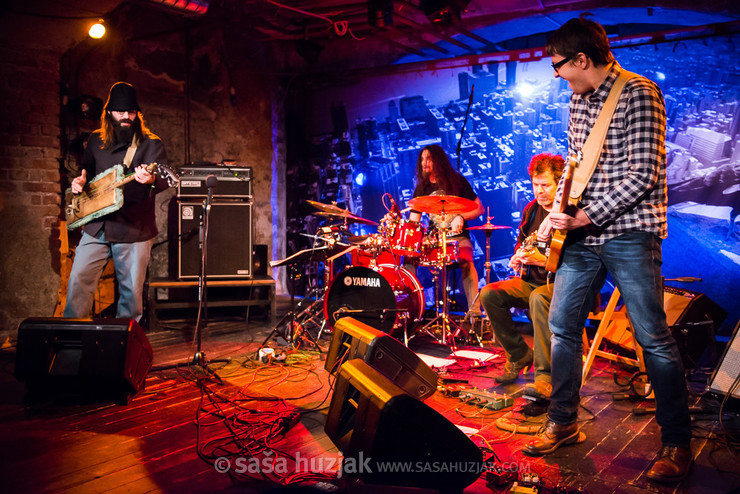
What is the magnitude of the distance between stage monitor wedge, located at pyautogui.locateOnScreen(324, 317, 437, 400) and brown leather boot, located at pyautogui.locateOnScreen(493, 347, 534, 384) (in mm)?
1169

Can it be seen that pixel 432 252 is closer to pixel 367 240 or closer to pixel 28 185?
pixel 367 240

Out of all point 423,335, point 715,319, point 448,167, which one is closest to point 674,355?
point 715,319

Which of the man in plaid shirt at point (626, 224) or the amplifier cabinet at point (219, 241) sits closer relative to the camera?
the man in plaid shirt at point (626, 224)

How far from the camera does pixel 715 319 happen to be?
409 centimetres

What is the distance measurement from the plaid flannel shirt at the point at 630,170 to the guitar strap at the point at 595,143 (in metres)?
0.02

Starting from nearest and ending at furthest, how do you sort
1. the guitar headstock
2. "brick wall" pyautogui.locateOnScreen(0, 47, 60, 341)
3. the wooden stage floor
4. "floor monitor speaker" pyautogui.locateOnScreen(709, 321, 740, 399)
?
1. the wooden stage floor
2. "floor monitor speaker" pyautogui.locateOnScreen(709, 321, 740, 399)
3. the guitar headstock
4. "brick wall" pyautogui.locateOnScreen(0, 47, 60, 341)

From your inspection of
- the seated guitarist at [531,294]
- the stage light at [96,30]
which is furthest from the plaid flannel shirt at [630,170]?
the stage light at [96,30]

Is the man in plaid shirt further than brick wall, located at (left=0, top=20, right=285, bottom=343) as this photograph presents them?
No

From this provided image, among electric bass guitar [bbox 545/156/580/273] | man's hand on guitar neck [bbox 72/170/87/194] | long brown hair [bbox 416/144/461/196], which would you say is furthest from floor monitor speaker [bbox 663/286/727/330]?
man's hand on guitar neck [bbox 72/170/87/194]

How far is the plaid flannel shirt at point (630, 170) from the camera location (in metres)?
2.34

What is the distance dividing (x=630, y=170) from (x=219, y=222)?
4.79 m

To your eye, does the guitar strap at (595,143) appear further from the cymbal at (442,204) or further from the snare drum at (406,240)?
the snare drum at (406,240)

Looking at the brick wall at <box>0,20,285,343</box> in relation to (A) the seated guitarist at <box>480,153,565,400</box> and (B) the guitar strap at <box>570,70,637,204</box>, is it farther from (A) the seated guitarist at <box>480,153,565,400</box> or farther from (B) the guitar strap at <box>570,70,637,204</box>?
(B) the guitar strap at <box>570,70,637,204</box>

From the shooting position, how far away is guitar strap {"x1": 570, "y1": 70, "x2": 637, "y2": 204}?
2449mm
